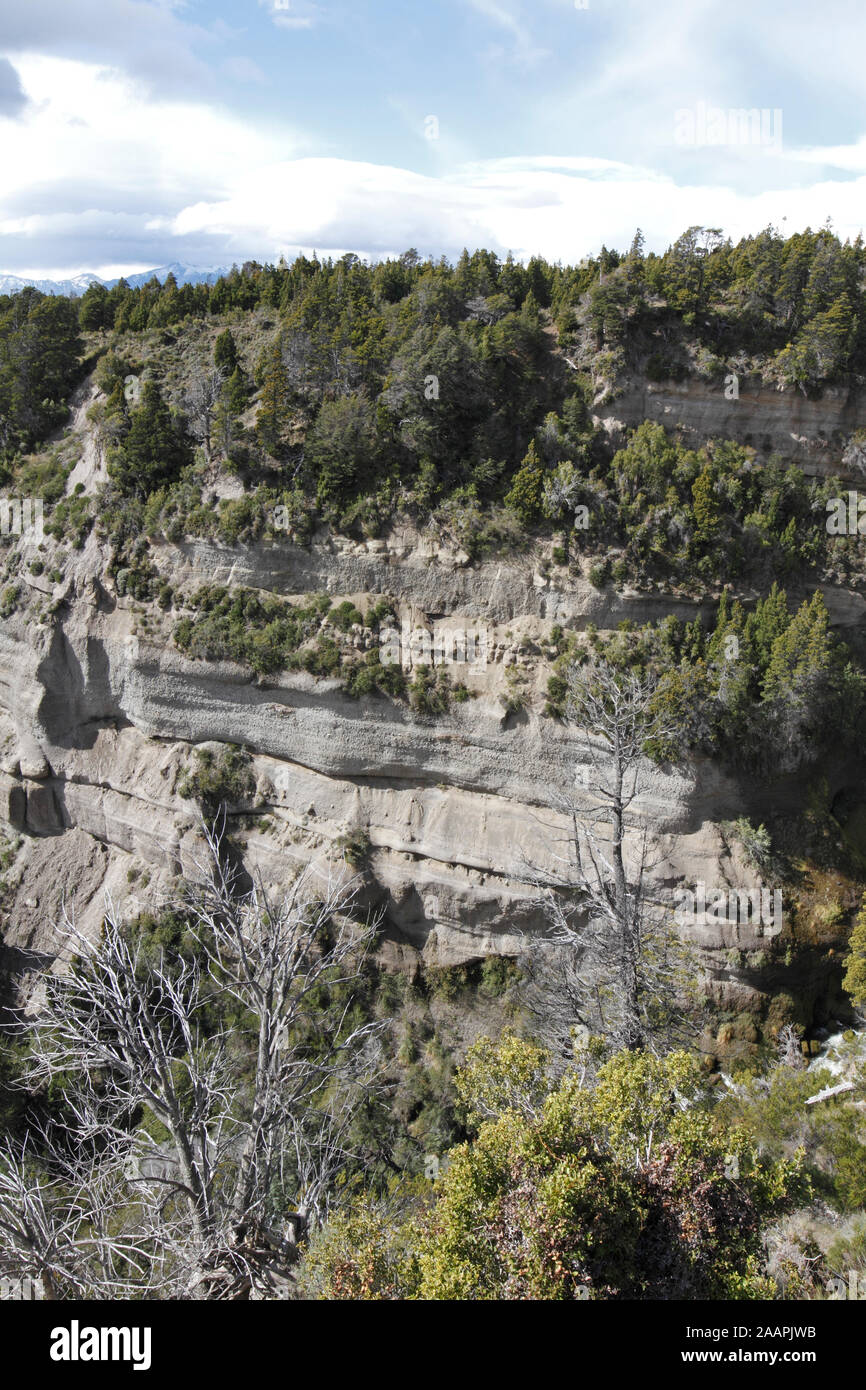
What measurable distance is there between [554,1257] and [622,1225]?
1.11 metres

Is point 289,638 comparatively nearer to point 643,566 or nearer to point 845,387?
point 643,566

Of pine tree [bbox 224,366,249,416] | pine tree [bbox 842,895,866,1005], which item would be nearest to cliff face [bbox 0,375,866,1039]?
pine tree [bbox 842,895,866,1005]

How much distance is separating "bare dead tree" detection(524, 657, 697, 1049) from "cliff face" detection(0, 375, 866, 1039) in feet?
2.48

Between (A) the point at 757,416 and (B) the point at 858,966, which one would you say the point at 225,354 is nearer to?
(A) the point at 757,416

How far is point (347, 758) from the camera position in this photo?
25.7 metres

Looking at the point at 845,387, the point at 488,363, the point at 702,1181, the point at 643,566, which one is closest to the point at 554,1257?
the point at 702,1181

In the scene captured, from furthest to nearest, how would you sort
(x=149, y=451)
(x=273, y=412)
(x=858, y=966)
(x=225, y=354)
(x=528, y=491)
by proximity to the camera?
(x=225, y=354)
(x=149, y=451)
(x=273, y=412)
(x=528, y=491)
(x=858, y=966)

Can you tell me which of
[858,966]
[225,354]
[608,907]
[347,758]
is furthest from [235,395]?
[858,966]

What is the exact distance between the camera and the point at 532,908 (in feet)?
78.8

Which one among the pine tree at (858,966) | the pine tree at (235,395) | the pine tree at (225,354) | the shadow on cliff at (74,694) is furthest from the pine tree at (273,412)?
the pine tree at (858,966)

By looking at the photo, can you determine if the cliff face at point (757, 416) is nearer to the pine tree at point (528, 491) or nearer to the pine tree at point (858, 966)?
the pine tree at point (528, 491)

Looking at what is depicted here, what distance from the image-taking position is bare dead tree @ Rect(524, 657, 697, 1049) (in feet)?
51.8

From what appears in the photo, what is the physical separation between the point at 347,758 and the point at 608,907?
1255cm

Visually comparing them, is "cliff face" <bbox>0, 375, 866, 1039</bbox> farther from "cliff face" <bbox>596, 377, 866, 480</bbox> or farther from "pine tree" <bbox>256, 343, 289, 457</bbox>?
"pine tree" <bbox>256, 343, 289, 457</bbox>
